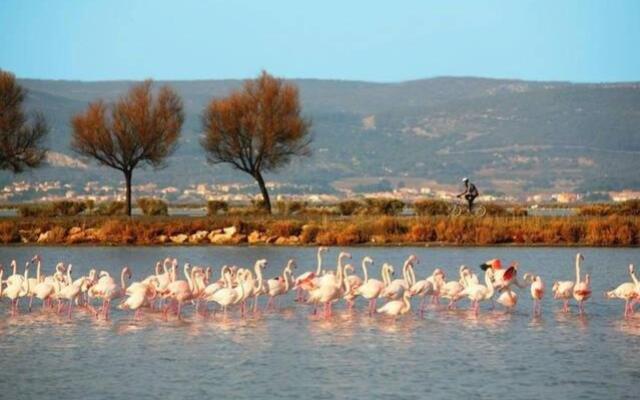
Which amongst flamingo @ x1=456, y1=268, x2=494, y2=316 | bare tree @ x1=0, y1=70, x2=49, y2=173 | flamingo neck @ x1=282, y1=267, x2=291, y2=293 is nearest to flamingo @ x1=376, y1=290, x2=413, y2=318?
flamingo @ x1=456, y1=268, x2=494, y2=316

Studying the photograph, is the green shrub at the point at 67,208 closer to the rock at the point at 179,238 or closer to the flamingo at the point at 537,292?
the rock at the point at 179,238

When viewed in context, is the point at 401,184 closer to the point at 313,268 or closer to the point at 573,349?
the point at 313,268

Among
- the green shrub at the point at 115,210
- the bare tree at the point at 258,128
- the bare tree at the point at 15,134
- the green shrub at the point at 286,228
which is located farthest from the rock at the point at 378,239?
the bare tree at the point at 15,134

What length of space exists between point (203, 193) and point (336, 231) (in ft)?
374

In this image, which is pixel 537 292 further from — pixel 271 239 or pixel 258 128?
pixel 258 128

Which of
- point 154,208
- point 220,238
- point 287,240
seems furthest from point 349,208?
point 287,240

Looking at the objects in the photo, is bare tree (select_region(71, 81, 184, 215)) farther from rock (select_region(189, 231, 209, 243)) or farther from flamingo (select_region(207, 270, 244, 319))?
flamingo (select_region(207, 270, 244, 319))

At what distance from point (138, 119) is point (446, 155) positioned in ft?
421

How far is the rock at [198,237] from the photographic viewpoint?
44688mm

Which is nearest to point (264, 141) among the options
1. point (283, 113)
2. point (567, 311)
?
point (283, 113)

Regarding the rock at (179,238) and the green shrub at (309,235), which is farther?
the rock at (179,238)

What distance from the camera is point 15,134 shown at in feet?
214

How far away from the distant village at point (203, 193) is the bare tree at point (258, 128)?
82.8 metres

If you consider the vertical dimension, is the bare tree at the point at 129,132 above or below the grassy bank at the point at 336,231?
above
